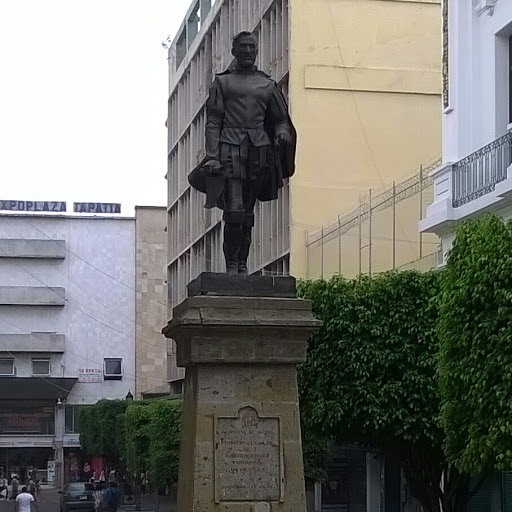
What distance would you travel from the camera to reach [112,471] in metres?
73.7

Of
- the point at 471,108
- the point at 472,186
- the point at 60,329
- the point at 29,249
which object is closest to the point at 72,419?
the point at 60,329

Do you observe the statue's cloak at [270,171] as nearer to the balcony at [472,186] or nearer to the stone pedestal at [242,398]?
the stone pedestal at [242,398]

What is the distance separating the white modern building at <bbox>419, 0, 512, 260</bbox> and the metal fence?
870cm

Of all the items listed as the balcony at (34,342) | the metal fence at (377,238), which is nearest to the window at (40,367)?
the balcony at (34,342)

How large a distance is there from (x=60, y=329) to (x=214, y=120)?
2662 inches

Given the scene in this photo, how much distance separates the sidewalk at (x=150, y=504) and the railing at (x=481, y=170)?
103 feet

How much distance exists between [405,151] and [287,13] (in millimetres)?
5961

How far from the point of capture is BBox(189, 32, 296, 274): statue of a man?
1349cm

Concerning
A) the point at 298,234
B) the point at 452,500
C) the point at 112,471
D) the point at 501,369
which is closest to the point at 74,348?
the point at 112,471

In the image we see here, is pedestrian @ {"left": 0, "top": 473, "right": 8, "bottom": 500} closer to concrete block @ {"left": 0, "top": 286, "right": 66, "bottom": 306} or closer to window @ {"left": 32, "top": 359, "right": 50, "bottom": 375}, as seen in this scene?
window @ {"left": 32, "top": 359, "right": 50, "bottom": 375}

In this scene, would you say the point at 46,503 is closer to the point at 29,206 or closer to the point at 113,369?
the point at 113,369

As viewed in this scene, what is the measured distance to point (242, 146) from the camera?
13523 millimetres

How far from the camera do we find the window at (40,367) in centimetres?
7881

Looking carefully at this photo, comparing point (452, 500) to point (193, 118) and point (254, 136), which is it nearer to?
point (254, 136)
